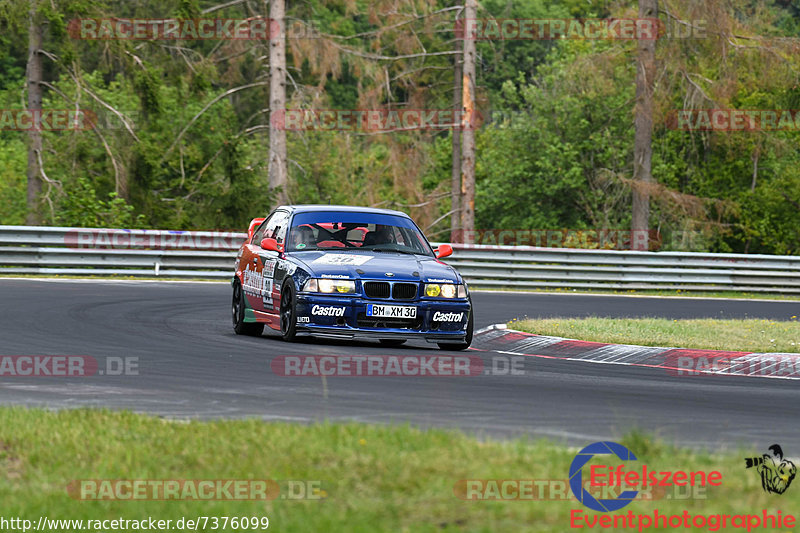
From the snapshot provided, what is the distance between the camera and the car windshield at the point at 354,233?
1480cm

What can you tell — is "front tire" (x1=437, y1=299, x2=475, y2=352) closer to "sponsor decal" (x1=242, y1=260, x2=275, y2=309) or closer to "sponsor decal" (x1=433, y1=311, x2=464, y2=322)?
"sponsor decal" (x1=433, y1=311, x2=464, y2=322)

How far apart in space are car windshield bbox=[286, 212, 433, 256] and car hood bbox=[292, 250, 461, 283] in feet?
1.14

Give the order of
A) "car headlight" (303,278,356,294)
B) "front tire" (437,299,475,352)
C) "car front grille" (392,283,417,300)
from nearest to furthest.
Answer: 1. "car headlight" (303,278,356,294)
2. "car front grille" (392,283,417,300)
3. "front tire" (437,299,475,352)

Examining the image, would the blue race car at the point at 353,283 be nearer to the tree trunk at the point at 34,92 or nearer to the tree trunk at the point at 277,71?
the tree trunk at the point at 277,71

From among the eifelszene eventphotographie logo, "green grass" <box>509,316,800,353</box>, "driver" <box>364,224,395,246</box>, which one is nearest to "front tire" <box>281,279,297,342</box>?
"driver" <box>364,224,395,246</box>

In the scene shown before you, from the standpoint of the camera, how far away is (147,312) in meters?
17.8

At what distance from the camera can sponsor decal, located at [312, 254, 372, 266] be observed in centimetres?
1379

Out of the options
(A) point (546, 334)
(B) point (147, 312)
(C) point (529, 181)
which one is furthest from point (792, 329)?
(C) point (529, 181)

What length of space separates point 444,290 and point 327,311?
137 cm

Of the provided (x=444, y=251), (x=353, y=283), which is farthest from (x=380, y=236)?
(x=353, y=283)

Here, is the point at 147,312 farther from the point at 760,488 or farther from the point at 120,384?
the point at 760,488

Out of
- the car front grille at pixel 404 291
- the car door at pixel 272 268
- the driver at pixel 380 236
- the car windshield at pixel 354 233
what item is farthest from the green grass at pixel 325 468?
the driver at pixel 380 236

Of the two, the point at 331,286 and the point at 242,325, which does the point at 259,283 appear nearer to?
the point at 242,325

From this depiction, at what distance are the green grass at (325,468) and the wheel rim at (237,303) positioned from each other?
720 cm
